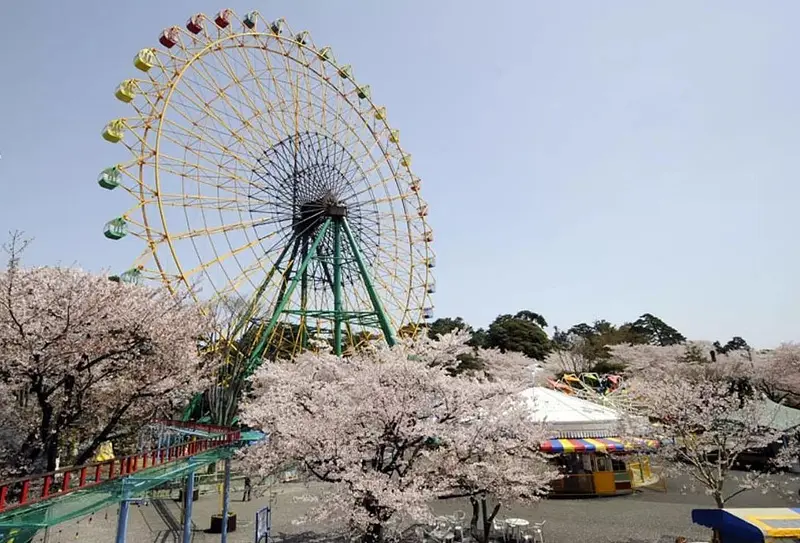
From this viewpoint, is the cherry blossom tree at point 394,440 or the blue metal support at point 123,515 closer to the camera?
the blue metal support at point 123,515

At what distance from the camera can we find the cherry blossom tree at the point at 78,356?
8766 mm

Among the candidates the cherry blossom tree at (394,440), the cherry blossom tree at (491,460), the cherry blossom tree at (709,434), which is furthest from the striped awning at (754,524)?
the cherry blossom tree at (709,434)

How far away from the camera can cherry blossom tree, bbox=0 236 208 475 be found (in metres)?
8.77

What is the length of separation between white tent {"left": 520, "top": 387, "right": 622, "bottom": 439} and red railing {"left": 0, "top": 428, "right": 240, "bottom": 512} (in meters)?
10.5

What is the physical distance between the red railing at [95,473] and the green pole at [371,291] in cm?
1425

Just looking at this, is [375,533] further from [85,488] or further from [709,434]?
[709,434]

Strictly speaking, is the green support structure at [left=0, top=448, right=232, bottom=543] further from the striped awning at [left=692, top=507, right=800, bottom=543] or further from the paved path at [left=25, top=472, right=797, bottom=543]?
the striped awning at [left=692, top=507, right=800, bottom=543]

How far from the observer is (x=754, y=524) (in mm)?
7180

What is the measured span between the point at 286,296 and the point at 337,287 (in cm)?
370

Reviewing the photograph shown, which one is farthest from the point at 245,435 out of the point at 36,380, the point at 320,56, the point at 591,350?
the point at 591,350

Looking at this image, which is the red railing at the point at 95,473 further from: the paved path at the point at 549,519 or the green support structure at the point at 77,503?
the paved path at the point at 549,519

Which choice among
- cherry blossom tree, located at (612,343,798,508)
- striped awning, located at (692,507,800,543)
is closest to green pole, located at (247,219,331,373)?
cherry blossom tree, located at (612,343,798,508)

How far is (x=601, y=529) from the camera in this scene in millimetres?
12773

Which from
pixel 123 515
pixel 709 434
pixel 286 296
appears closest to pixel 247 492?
pixel 286 296
